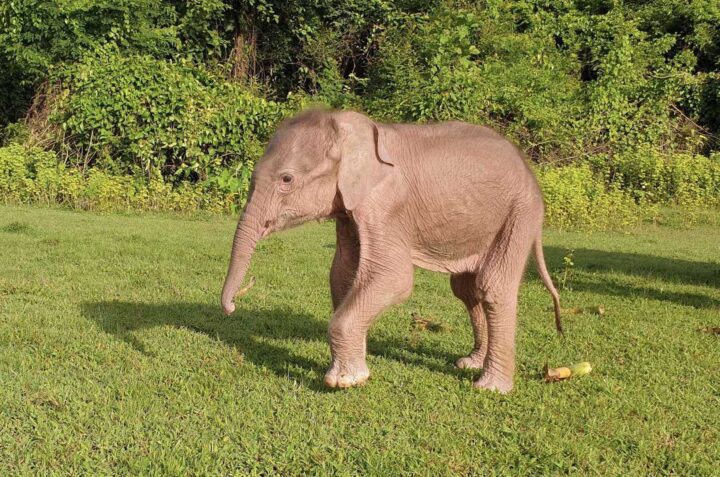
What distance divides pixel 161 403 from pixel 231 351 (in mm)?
1111

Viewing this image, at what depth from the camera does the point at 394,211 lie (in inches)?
173

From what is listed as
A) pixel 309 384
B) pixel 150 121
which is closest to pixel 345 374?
pixel 309 384

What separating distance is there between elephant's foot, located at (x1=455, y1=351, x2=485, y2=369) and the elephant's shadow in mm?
66

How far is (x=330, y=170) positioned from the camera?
426 centimetres

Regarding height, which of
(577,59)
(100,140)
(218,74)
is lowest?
(100,140)

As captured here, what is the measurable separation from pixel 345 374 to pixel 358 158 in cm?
128

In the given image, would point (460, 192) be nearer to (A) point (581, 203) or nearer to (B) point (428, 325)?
(B) point (428, 325)

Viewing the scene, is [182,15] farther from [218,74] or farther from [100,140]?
[100,140]

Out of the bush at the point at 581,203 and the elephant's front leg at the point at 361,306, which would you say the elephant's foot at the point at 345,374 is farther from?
the bush at the point at 581,203

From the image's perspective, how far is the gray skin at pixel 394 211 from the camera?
4242mm

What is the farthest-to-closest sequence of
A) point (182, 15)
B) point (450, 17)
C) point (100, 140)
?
1. point (182, 15)
2. point (450, 17)
3. point (100, 140)

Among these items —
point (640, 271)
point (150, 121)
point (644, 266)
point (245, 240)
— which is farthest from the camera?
point (150, 121)

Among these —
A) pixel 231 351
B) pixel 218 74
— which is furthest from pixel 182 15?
pixel 231 351

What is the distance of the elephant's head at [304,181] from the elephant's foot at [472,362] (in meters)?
1.60
